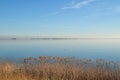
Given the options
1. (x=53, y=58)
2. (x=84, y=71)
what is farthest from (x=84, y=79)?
(x=53, y=58)

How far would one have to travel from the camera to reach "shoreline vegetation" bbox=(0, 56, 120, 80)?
428 inches

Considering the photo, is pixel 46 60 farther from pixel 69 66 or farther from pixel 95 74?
pixel 95 74

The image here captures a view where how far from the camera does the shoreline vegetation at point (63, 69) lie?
10875mm

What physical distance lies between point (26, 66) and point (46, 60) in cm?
99

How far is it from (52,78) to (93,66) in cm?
207

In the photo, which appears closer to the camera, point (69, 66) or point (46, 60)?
point (69, 66)

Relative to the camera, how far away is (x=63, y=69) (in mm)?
11414

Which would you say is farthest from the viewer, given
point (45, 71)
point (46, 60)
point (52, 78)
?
point (46, 60)

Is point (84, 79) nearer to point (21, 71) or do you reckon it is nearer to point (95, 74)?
point (95, 74)

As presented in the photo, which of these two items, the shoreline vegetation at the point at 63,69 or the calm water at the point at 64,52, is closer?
the shoreline vegetation at the point at 63,69

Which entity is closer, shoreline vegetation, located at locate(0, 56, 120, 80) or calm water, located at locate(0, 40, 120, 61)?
shoreline vegetation, located at locate(0, 56, 120, 80)

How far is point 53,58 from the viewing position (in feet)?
41.3

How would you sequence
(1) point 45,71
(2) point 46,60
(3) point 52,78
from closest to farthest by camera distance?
(3) point 52,78
(1) point 45,71
(2) point 46,60

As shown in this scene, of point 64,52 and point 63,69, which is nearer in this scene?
point 63,69
